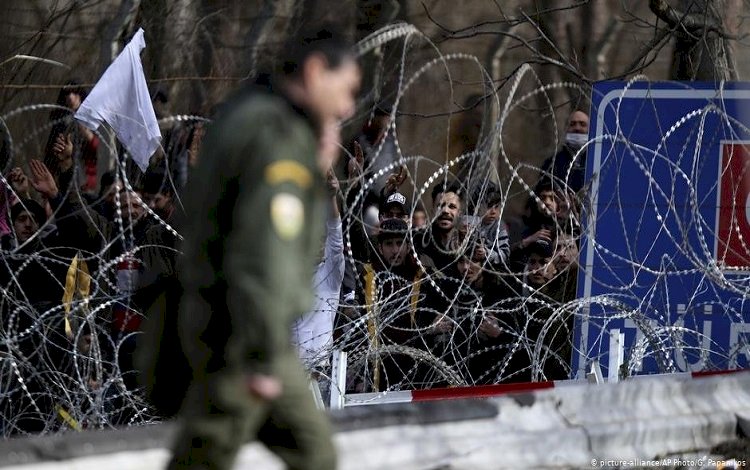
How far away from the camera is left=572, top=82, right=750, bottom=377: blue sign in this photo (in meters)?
6.96

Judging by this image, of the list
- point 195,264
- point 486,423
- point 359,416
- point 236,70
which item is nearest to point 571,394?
point 486,423

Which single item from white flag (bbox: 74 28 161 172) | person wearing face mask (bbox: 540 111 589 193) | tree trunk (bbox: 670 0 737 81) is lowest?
person wearing face mask (bbox: 540 111 589 193)

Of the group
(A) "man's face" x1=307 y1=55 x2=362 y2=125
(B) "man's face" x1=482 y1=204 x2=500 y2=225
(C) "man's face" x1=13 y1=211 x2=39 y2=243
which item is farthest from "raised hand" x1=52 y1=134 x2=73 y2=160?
(A) "man's face" x1=307 y1=55 x2=362 y2=125

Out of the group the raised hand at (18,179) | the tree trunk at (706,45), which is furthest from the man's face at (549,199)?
the raised hand at (18,179)

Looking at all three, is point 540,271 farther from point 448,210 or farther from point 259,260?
point 259,260

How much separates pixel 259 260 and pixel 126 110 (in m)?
4.03

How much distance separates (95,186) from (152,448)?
4834 mm

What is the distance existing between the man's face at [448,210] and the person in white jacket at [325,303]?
59cm

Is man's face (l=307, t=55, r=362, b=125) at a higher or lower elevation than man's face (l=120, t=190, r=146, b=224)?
higher

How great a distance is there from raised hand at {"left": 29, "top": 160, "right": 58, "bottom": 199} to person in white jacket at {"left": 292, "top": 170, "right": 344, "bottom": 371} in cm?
182

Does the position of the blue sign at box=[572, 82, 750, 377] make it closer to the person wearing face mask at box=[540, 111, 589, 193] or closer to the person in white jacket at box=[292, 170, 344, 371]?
the person wearing face mask at box=[540, 111, 589, 193]

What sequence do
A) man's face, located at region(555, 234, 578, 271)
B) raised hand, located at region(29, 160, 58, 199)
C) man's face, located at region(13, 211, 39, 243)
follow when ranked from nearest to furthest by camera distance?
man's face, located at region(555, 234, 578, 271), man's face, located at region(13, 211, 39, 243), raised hand, located at region(29, 160, 58, 199)

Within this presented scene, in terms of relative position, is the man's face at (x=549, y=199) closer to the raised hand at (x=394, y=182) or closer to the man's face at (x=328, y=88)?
the raised hand at (x=394, y=182)

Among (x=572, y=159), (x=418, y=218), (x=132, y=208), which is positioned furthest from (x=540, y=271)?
(x=132, y=208)
